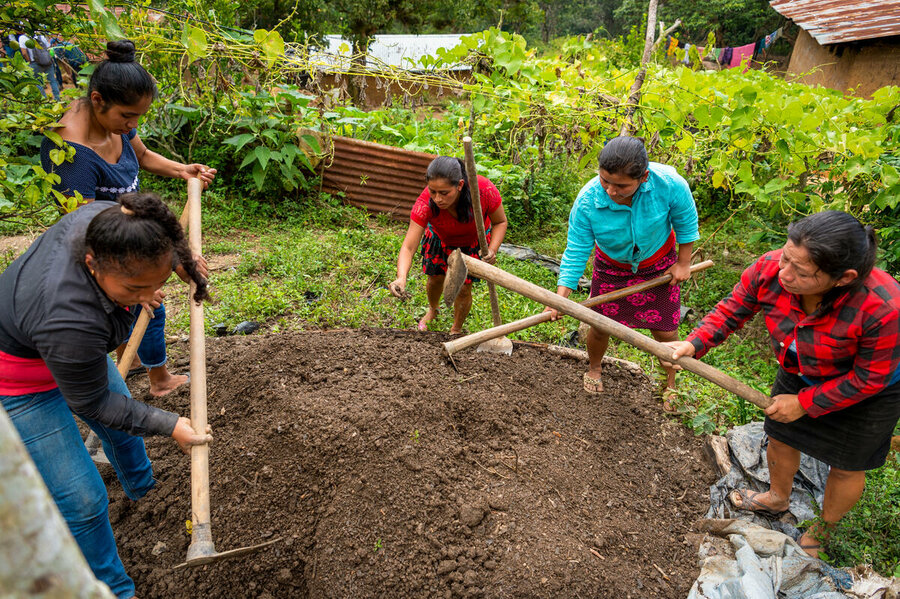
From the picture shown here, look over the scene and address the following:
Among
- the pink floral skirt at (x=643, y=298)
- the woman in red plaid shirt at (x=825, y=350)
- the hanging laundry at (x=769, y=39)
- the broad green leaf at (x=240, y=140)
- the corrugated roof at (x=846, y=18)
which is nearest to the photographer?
the woman in red plaid shirt at (x=825, y=350)

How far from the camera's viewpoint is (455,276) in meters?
2.68

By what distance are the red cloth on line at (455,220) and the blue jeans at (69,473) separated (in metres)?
2.02

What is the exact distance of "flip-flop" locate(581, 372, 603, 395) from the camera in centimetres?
318

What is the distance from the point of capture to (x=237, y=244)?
5.16m

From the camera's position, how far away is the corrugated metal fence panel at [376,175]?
18.9 ft

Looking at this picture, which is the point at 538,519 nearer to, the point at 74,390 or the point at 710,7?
the point at 74,390

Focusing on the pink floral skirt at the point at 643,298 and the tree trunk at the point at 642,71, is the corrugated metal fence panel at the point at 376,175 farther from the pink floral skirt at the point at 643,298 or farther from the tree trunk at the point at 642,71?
the pink floral skirt at the point at 643,298

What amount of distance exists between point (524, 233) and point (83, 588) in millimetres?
5464

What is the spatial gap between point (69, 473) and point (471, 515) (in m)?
1.46

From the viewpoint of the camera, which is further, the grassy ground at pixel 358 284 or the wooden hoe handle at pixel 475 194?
the grassy ground at pixel 358 284

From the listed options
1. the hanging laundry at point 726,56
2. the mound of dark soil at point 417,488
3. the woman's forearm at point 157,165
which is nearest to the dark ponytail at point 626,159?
the mound of dark soil at point 417,488

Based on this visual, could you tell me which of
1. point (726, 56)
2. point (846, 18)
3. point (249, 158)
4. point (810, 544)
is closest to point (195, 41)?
point (249, 158)

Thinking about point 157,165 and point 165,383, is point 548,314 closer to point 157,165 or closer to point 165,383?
point 165,383

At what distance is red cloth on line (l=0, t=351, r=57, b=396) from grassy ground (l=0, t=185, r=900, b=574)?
2048 millimetres
